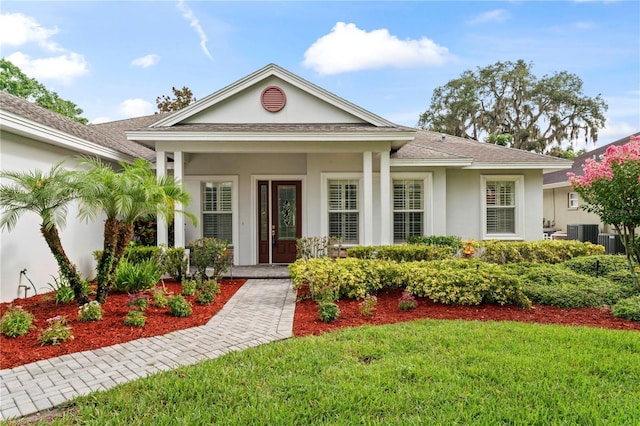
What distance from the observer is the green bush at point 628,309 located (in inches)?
207

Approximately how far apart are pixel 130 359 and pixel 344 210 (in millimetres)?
7359

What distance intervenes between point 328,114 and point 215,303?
19.3 feet

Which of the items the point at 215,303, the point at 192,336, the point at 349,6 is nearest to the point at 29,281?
the point at 215,303

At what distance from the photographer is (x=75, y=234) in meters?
7.91

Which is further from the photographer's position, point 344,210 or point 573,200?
point 573,200

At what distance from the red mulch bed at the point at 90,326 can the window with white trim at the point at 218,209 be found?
13.1 feet

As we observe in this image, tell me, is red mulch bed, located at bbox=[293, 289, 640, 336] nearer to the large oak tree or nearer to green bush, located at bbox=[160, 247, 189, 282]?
green bush, located at bbox=[160, 247, 189, 282]

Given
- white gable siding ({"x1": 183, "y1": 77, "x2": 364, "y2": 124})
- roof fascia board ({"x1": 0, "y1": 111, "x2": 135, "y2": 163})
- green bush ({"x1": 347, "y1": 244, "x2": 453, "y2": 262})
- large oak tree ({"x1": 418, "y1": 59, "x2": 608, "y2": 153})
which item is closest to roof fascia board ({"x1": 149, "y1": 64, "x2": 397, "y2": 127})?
white gable siding ({"x1": 183, "y1": 77, "x2": 364, "y2": 124})

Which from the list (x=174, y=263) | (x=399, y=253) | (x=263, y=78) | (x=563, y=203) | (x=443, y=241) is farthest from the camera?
(x=563, y=203)

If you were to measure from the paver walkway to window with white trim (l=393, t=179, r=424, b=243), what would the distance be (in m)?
5.71

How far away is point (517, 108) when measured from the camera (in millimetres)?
30422

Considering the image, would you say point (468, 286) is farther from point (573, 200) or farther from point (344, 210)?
point (573, 200)

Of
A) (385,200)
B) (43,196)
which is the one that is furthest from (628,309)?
(43,196)

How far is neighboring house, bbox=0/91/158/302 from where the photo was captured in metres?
5.90
